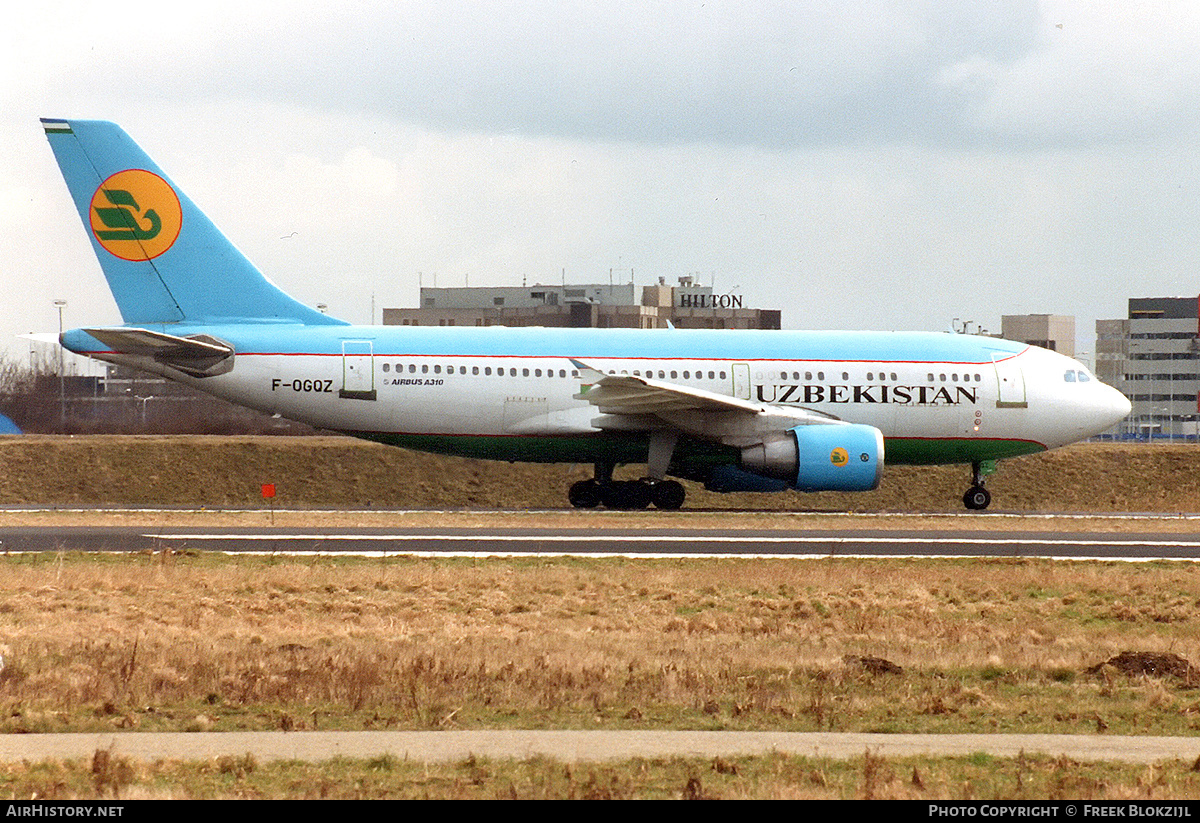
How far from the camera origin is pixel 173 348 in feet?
112

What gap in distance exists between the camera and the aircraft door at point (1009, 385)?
1487 inches

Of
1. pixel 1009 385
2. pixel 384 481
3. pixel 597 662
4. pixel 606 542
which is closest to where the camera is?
pixel 597 662

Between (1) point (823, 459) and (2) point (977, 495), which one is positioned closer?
(1) point (823, 459)

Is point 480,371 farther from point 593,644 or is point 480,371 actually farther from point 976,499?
point 593,644

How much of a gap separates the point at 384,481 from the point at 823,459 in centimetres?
1581

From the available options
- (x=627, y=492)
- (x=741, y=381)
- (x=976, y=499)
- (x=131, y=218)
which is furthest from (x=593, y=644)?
(x=976, y=499)

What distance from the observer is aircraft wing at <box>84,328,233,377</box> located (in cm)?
3370

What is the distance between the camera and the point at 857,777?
955cm

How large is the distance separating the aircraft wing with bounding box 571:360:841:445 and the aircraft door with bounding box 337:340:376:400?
186 inches

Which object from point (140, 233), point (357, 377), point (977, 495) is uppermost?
point (140, 233)

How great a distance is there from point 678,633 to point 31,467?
109 feet

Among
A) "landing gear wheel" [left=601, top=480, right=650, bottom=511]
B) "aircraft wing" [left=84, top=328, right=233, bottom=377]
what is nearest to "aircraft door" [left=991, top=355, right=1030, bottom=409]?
"landing gear wheel" [left=601, top=480, right=650, bottom=511]

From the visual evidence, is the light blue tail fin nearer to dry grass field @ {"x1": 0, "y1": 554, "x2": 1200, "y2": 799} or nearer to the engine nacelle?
the engine nacelle

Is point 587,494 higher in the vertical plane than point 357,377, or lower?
lower
